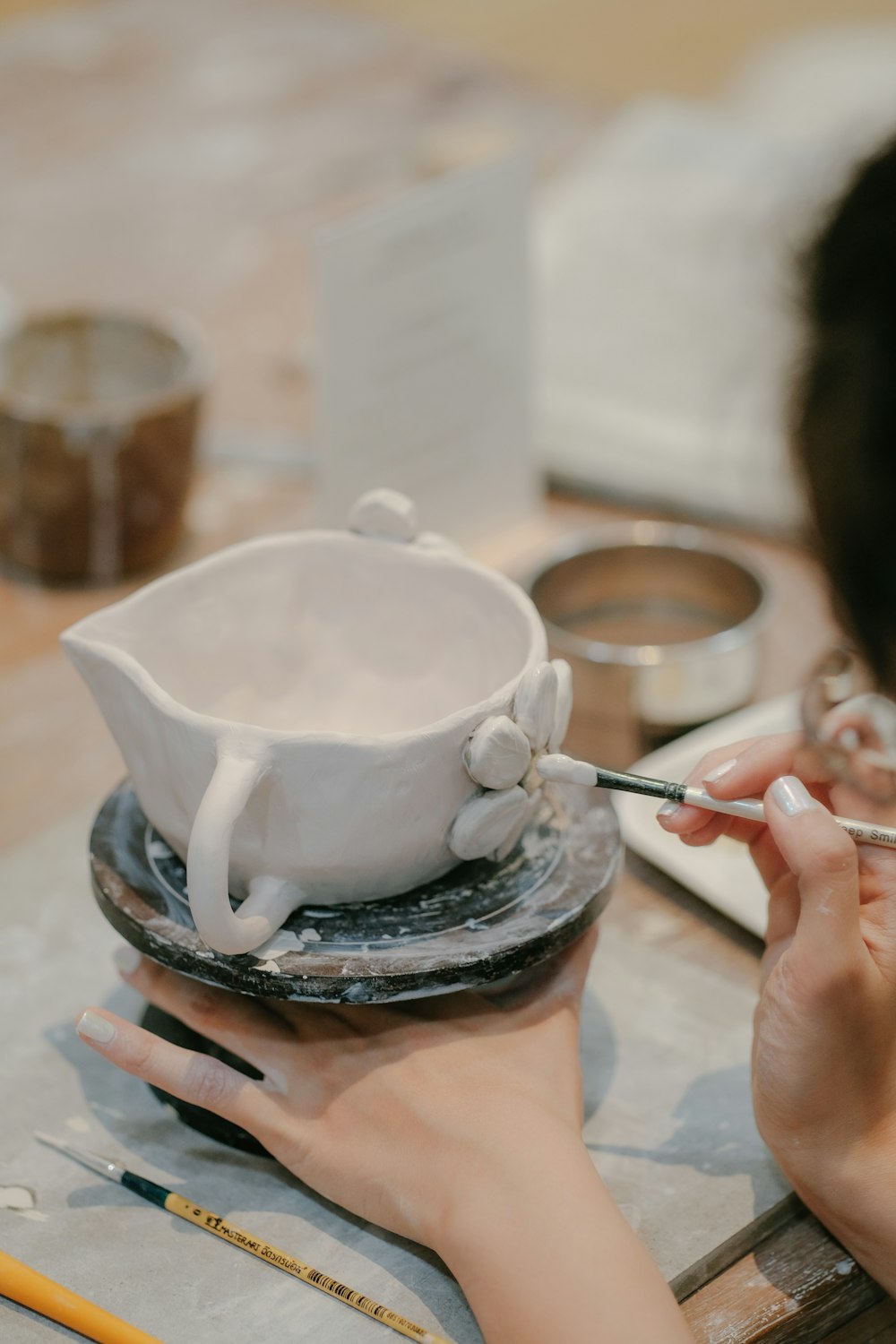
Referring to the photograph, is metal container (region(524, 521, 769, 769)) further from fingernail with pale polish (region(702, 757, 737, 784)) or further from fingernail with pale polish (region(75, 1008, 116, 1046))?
fingernail with pale polish (region(75, 1008, 116, 1046))

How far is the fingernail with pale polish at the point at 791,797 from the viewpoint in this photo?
63 centimetres

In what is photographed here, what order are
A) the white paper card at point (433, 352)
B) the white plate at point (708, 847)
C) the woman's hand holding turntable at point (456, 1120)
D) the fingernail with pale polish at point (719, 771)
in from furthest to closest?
the white paper card at point (433, 352) → the white plate at point (708, 847) → the fingernail with pale polish at point (719, 771) → the woman's hand holding turntable at point (456, 1120)

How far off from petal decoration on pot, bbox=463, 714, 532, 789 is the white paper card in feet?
1.73

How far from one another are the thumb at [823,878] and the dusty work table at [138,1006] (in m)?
0.16

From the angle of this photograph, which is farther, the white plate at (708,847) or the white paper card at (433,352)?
the white paper card at (433,352)

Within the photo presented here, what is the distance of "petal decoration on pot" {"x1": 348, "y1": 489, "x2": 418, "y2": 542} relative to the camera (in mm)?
750

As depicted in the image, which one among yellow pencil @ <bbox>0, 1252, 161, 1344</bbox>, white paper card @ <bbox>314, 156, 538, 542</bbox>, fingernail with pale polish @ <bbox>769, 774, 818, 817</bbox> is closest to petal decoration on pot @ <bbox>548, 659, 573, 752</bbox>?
fingernail with pale polish @ <bbox>769, 774, 818, 817</bbox>

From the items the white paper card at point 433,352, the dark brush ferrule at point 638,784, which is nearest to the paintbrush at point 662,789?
the dark brush ferrule at point 638,784

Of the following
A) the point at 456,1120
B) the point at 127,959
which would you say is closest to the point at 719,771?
the point at 456,1120

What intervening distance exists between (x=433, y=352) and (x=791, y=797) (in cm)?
65

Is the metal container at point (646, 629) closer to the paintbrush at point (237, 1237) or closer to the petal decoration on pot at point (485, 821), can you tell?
the petal decoration on pot at point (485, 821)

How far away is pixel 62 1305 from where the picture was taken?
1.97ft

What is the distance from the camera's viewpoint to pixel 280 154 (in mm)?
1990

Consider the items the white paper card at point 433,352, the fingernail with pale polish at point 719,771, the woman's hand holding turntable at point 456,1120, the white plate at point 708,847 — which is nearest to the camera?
the woman's hand holding turntable at point 456,1120
